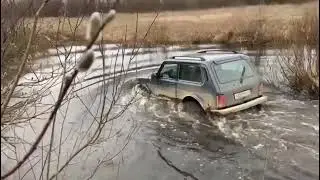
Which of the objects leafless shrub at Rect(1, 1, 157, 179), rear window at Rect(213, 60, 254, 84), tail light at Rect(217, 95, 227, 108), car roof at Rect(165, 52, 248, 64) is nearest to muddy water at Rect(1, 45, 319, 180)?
leafless shrub at Rect(1, 1, 157, 179)

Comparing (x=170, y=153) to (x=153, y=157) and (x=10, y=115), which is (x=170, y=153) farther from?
(x=10, y=115)

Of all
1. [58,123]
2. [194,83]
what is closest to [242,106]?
[194,83]

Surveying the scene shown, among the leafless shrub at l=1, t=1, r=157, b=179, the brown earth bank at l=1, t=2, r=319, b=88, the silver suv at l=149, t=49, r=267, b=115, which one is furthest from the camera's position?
the silver suv at l=149, t=49, r=267, b=115

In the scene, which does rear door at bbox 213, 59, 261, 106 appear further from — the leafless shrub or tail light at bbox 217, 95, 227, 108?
the leafless shrub

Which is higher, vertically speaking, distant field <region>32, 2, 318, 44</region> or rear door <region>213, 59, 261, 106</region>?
distant field <region>32, 2, 318, 44</region>

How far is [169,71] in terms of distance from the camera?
12281mm

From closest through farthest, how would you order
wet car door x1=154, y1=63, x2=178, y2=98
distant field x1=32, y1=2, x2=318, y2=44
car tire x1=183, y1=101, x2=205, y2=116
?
distant field x1=32, y1=2, x2=318, y2=44
car tire x1=183, y1=101, x2=205, y2=116
wet car door x1=154, y1=63, x2=178, y2=98

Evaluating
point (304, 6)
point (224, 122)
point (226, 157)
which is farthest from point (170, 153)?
point (304, 6)

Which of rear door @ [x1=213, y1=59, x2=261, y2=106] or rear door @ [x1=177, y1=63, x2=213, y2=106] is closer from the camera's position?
rear door @ [x1=213, y1=59, x2=261, y2=106]

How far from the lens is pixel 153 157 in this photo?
9.32 meters

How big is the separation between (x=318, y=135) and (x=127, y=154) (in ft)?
27.7

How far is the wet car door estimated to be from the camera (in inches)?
471

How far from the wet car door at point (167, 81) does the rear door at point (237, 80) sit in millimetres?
1500

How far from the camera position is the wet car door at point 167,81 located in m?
12.0
